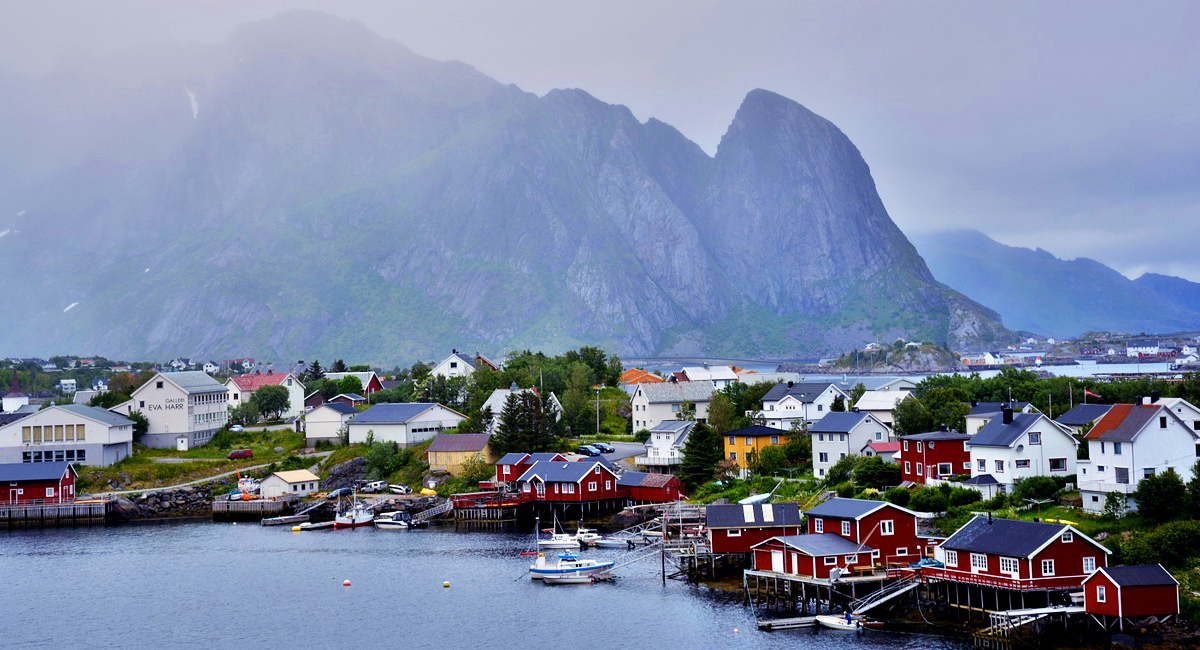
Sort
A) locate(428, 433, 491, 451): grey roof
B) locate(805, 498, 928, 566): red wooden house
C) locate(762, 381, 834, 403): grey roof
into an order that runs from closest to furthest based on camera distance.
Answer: locate(805, 498, 928, 566): red wooden house
locate(428, 433, 491, 451): grey roof
locate(762, 381, 834, 403): grey roof

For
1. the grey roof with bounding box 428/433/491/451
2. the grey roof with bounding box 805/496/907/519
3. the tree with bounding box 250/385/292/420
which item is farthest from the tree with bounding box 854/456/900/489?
the tree with bounding box 250/385/292/420

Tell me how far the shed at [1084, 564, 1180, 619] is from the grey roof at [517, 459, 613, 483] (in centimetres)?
4535

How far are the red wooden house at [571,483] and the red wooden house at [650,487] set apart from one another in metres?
0.97

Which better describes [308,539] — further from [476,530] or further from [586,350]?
[586,350]

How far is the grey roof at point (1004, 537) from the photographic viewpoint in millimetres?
44812

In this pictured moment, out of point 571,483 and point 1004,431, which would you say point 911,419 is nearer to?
point 1004,431

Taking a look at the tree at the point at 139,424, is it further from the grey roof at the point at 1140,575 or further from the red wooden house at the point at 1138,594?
the grey roof at the point at 1140,575

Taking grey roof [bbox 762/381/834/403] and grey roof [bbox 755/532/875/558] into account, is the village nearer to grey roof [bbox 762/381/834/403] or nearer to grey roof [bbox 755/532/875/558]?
grey roof [bbox 755/532/875/558]

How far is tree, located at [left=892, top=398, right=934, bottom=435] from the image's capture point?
80625mm

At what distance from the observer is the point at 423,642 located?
47938 mm

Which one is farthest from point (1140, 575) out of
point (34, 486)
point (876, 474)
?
point (34, 486)

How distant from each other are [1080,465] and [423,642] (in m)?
35.3

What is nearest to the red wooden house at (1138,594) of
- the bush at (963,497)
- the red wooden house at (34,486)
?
the bush at (963,497)

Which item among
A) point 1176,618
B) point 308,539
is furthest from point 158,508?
point 1176,618
